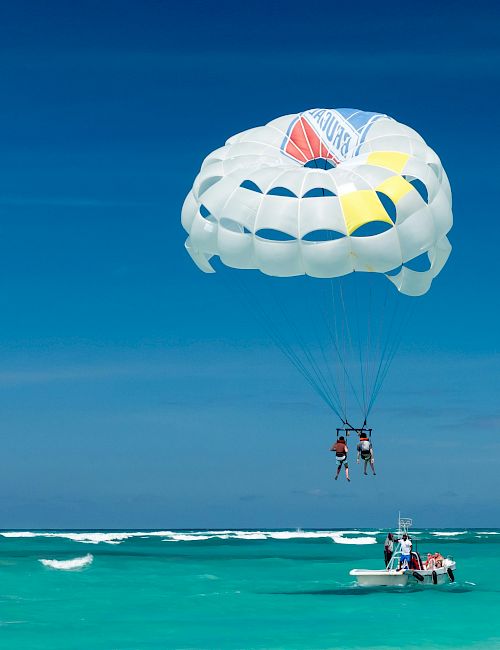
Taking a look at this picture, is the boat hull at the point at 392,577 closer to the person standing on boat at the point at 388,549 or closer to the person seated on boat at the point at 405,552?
the person seated on boat at the point at 405,552

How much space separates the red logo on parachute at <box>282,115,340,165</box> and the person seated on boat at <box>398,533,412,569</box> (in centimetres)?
1130

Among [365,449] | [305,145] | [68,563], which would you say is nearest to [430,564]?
[365,449]

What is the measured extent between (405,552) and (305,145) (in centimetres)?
1227

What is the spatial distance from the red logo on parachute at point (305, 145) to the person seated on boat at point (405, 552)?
11.3m

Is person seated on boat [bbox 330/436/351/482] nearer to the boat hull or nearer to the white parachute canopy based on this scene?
the white parachute canopy

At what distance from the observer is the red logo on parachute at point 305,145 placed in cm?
1817

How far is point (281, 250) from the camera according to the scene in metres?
17.0

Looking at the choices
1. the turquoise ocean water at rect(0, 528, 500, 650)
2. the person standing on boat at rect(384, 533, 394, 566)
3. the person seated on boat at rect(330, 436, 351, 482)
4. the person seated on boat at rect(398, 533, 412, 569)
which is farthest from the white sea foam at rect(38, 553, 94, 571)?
the person seated on boat at rect(330, 436, 351, 482)

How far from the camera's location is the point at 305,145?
1828cm

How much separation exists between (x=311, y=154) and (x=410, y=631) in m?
9.68

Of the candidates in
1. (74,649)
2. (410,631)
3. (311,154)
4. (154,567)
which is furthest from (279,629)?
(154,567)

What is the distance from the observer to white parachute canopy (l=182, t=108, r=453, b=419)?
16531 mm

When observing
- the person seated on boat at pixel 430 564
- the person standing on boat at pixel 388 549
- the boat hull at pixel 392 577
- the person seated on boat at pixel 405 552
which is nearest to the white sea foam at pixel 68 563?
the person standing on boat at pixel 388 549

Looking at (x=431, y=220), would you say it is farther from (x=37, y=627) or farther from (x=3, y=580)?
(x=3, y=580)
